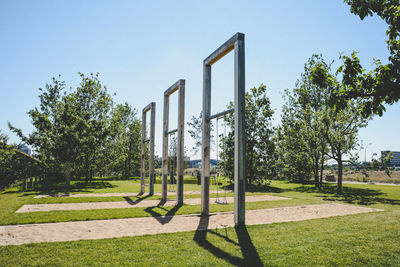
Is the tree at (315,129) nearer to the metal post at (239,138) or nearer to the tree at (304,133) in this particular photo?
the tree at (304,133)

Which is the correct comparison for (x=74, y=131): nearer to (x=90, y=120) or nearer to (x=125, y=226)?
(x=90, y=120)

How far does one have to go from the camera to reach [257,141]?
2578 centimetres

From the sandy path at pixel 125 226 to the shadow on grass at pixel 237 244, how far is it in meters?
0.56

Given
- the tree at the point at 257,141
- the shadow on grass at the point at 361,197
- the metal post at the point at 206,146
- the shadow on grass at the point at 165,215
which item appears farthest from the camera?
the tree at the point at 257,141

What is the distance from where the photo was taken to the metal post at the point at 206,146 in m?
10.0

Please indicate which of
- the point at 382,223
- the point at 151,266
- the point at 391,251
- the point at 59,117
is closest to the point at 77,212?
the point at 151,266

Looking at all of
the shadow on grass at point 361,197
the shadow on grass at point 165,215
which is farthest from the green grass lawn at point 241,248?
the shadow on grass at point 361,197

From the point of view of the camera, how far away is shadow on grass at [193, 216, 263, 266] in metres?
5.08

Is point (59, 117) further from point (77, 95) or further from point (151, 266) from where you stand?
point (151, 266)

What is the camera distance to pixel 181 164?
503 inches

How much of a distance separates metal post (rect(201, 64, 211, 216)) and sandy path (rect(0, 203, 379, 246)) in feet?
2.12

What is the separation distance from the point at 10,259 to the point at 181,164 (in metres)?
8.35

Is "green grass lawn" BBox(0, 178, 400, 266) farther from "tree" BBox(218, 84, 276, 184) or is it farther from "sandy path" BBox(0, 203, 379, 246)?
"tree" BBox(218, 84, 276, 184)

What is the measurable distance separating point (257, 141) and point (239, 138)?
59.1ft
